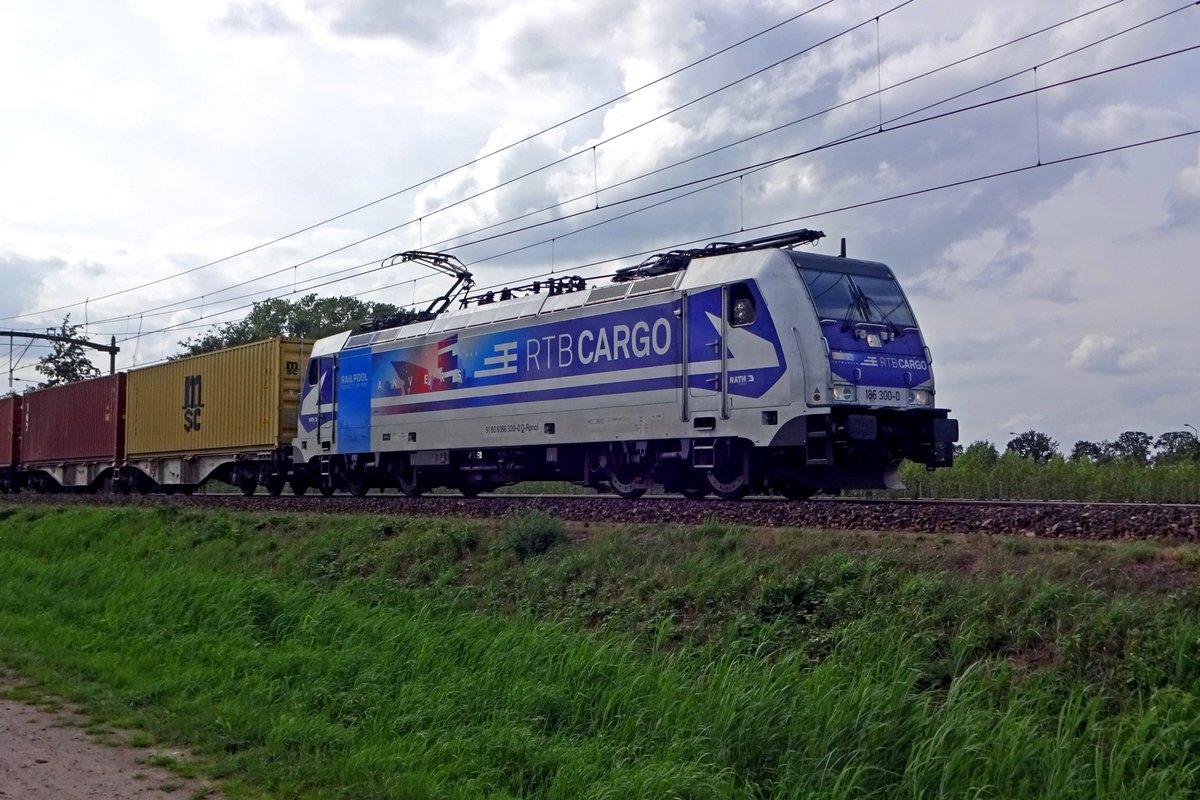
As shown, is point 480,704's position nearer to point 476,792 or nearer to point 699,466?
point 476,792

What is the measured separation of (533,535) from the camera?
1171cm

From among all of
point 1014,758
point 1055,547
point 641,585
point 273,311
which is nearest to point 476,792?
point 1014,758

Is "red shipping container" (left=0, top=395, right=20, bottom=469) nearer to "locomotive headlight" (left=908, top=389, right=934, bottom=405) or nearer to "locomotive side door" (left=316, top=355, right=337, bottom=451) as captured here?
"locomotive side door" (left=316, top=355, right=337, bottom=451)

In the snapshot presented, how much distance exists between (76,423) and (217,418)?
859cm

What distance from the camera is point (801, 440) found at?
13.2 m

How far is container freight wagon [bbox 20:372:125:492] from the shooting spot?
29547mm

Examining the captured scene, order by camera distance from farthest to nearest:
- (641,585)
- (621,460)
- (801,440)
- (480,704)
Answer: (621,460), (801,440), (641,585), (480,704)

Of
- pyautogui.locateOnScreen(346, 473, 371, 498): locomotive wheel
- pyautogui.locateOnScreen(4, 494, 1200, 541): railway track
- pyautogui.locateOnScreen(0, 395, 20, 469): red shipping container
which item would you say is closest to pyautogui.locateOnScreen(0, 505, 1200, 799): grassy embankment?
pyautogui.locateOnScreen(4, 494, 1200, 541): railway track

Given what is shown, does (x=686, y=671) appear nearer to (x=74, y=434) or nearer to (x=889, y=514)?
(x=889, y=514)

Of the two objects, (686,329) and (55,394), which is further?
(55,394)

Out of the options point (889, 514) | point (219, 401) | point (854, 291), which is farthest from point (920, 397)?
point (219, 401)

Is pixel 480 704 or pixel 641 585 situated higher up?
pixel 641 585

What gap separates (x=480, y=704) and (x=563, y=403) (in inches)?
356

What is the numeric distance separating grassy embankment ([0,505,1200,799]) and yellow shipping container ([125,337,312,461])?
→ 40.3ft
